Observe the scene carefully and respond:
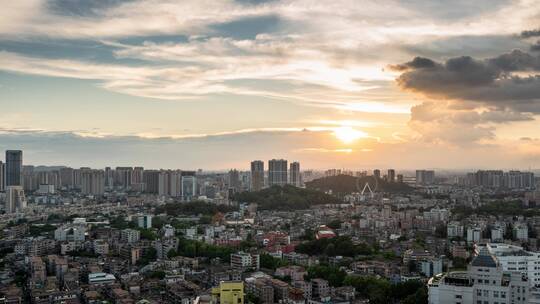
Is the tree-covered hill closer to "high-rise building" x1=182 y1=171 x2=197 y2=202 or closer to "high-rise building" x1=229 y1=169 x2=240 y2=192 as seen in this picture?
"high-rise building" x1=182 y1=171 x2=197 y2=202

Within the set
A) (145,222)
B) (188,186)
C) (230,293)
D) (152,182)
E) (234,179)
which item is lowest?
(145,222)

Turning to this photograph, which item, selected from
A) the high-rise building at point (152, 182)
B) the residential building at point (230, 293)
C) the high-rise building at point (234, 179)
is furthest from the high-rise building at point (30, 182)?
the residential building at point (230, 293)

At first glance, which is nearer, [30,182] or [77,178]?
[30,182]

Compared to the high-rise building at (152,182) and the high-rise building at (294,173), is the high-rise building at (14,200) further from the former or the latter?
the high-rise building at (294,173)

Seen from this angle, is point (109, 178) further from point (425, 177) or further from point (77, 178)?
point (425, 177)

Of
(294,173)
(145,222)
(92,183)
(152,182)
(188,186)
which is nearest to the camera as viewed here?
(145,222)

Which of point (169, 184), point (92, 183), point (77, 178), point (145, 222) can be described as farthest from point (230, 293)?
point (77, 178)

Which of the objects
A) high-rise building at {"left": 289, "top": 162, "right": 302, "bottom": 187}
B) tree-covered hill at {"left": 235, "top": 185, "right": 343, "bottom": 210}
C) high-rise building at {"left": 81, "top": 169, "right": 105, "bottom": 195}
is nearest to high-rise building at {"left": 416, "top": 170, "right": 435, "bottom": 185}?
high-rise building at {"left": 289, "top": 162, "right": 302, "bottom": 187}
